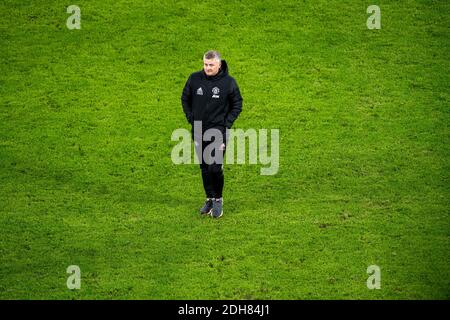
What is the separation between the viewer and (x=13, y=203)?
1035 centimetres

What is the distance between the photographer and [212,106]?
30.9ft

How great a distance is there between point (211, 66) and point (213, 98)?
0.45m

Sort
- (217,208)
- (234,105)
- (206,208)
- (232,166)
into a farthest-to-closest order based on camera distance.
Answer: (232,166)
(206,208)
(217,208)
(234,105)

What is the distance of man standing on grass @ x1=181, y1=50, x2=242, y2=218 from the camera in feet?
30.7

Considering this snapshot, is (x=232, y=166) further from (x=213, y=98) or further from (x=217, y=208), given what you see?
(x=213, y=98)

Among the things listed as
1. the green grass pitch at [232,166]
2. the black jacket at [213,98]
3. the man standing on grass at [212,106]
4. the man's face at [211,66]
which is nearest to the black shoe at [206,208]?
the green grass pitch at [232,166]

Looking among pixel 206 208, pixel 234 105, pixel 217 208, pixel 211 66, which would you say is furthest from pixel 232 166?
pixel 211 66

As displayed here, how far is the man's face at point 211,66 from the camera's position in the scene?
9.14 metres

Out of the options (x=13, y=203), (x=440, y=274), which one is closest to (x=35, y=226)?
(x=13, y=203)

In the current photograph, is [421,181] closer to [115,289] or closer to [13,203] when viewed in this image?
[115,289]

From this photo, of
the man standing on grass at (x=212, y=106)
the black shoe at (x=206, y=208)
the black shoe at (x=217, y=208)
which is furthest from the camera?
the black shoe at (x=206, y=208)

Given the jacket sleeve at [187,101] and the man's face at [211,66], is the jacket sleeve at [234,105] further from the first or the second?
the jacket sleeve at [187,101]

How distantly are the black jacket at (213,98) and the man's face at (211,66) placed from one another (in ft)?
0.27

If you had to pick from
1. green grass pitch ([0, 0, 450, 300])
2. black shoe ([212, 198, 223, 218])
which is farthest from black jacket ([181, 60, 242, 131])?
green grass pitch ([0, 0, 450, 300])
